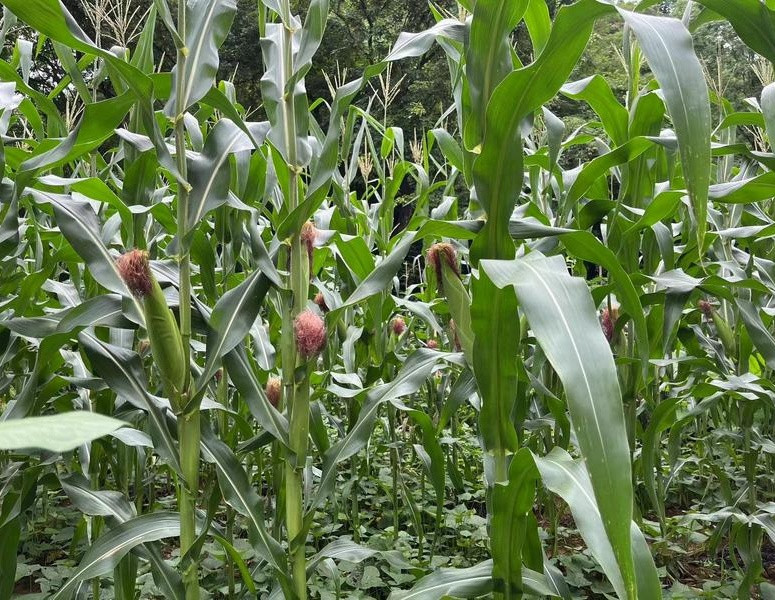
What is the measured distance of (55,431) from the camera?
16 cm

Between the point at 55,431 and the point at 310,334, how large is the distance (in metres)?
1.16

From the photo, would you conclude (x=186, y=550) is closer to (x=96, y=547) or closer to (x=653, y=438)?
(x=96, y=547)

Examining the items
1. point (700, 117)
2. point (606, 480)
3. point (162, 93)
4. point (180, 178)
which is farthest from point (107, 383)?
point (700, 117)

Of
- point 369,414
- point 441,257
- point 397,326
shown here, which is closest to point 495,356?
point 441,257

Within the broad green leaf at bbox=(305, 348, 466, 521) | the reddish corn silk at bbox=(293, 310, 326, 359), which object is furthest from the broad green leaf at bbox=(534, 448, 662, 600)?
the reddish corn silk at bbox=(293, 310, 326, 359)

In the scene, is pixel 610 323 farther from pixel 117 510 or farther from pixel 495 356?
pixel 117 510

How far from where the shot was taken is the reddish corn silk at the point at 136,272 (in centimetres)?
117

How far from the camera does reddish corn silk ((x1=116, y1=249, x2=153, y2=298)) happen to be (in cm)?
117

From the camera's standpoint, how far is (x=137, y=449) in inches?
75.9

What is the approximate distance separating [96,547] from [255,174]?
101 centimetres

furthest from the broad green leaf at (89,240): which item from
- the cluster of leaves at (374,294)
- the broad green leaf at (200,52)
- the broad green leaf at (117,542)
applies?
the broad green leaf at (117,542)

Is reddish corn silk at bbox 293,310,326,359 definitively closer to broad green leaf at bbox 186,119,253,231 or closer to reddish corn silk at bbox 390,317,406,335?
broad green leaf at bbox 186,119,253,231

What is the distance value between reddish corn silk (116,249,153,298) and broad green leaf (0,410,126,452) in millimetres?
1057

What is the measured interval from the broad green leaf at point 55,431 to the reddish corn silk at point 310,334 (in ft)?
3.74
